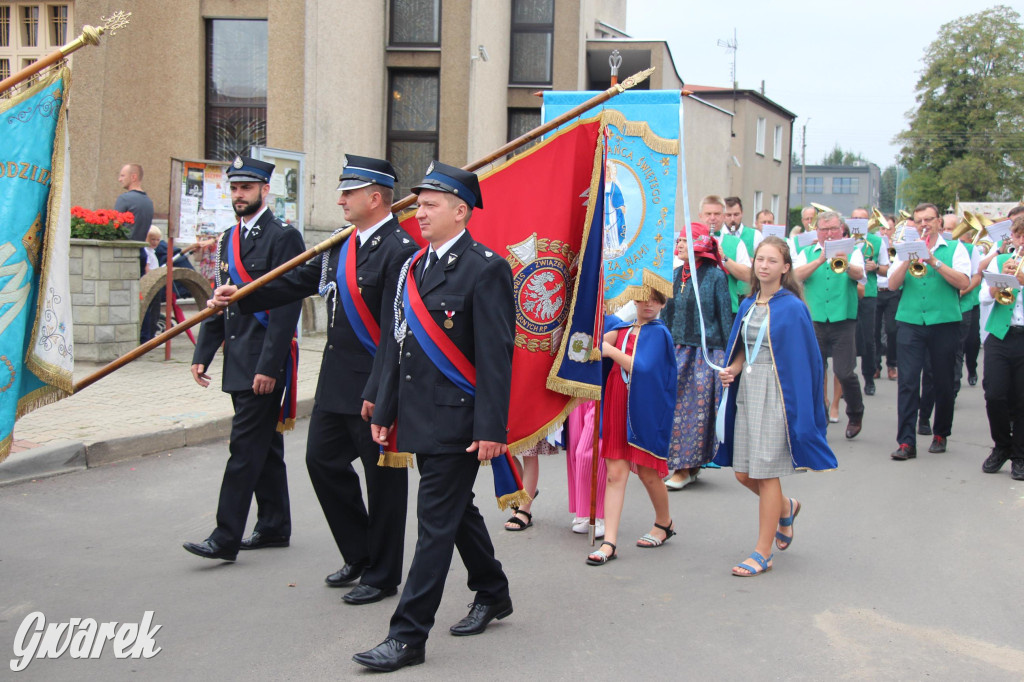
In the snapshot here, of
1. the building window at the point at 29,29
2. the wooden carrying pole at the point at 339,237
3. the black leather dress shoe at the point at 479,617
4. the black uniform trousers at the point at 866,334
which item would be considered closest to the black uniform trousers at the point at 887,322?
the black uniform trousers at the point at 866,334

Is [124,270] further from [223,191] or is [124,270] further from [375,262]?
[375,262]

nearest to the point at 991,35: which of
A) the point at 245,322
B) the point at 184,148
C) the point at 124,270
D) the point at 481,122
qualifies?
the point at 481,122

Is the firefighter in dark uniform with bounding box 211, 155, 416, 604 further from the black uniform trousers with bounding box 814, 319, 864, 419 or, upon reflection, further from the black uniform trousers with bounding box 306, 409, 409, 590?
the black uniform trousers with bounding box 814, 319, 864, 419

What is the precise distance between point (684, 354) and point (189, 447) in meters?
4.25

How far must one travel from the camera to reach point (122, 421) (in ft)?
27.6

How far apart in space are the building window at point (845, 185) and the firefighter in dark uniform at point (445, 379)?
110658mm

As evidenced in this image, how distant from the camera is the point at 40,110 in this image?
14.3 ft

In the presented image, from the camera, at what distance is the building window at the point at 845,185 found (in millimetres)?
107438

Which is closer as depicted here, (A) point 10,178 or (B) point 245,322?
(A) point 10,178

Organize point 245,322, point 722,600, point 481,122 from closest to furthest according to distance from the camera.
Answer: point 722,600, point 245,322, point 481,122

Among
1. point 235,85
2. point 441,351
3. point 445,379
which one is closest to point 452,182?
point 441,351

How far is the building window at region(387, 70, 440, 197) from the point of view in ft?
60.2

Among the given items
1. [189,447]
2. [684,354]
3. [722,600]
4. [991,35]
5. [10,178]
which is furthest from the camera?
[991,35]

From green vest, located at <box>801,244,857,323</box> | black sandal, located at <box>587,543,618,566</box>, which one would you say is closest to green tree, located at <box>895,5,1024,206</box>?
green vest, located at <box>801,244,857,323</box>
